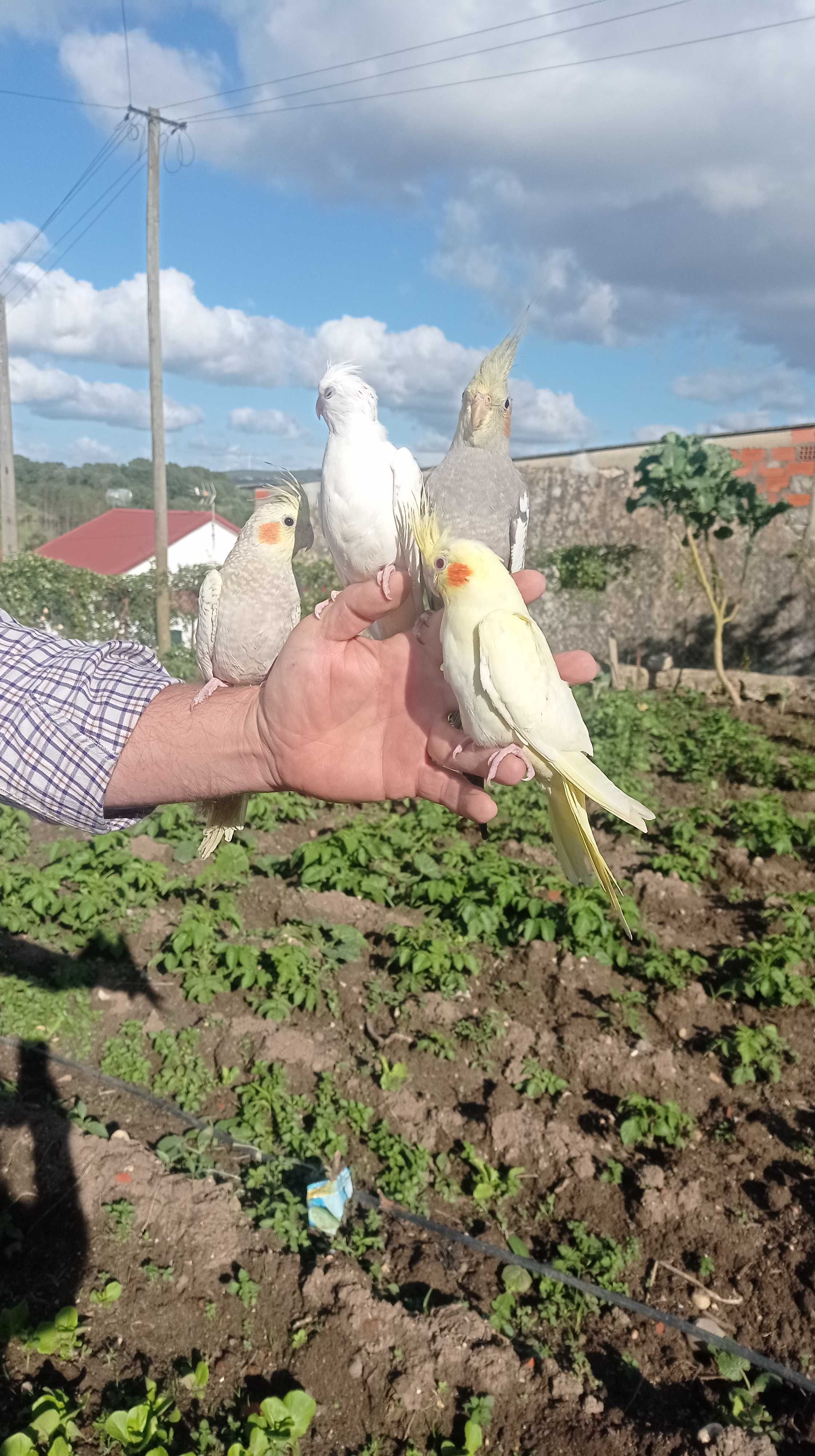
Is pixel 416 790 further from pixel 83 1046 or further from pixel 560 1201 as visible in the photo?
pixel 83 1046

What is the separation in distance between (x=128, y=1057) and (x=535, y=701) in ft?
10.8

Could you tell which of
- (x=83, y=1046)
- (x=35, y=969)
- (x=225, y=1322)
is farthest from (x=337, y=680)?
(x=35, y=969)

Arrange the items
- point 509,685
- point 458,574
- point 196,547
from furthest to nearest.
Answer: point 196,547 < point 458,574 < point 509,685

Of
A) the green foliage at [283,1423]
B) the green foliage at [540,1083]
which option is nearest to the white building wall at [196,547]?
the green foliage at [540,1083]

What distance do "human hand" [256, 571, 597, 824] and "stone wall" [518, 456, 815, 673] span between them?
10.9 metres

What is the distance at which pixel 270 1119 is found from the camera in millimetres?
3943

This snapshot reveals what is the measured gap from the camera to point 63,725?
238 cm

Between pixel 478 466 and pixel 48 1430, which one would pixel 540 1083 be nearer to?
pixel 48 1430

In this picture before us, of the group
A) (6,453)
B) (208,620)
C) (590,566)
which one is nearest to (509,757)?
(208,620)

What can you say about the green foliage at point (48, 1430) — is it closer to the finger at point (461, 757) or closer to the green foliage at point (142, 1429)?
the green foliage at point (142, 1429)

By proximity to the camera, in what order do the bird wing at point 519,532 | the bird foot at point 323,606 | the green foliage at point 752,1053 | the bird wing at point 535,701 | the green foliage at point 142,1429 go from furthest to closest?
1. the green foliage at point 752,1053
2. the green foliage at point 142,1429
3. the bird wing at point 519,532
4. the bird foot at point 323,606
5. the bird wing at point 535,701

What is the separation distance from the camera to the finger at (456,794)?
2.16 metres

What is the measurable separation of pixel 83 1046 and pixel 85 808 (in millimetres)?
2555

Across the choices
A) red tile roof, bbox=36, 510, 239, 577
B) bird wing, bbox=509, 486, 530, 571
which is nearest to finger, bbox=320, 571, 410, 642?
bird wing, bbox=509, 486, 530, 571
